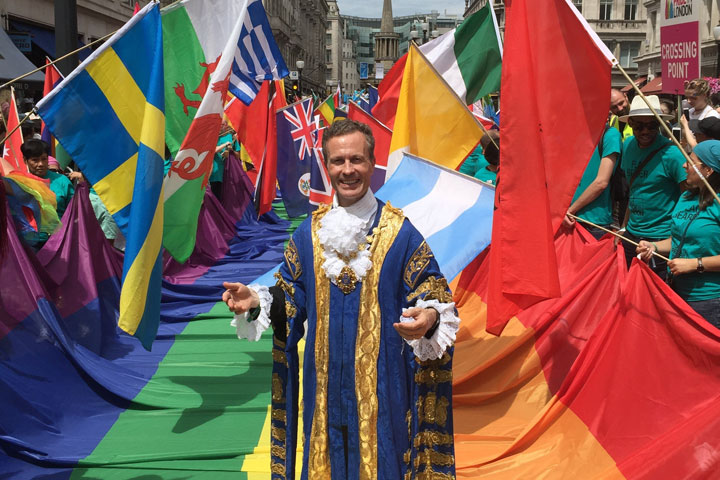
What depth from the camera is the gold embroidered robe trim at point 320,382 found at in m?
2.81

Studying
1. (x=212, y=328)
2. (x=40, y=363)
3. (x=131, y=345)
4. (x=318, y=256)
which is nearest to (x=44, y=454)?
(x=40, y=363)

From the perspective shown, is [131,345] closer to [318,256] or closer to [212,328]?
[212,328]

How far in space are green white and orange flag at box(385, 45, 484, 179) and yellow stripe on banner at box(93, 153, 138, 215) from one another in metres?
2.28

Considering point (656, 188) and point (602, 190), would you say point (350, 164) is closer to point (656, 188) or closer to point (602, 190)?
point (656, 188)

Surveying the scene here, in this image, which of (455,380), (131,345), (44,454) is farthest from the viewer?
(131,345)

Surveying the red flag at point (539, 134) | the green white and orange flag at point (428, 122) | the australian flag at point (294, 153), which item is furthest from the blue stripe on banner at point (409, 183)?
the australian flag at point (294, 153)

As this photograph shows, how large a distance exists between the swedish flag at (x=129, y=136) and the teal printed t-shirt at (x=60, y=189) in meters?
2.00

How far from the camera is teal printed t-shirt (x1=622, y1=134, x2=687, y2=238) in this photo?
4750 mm

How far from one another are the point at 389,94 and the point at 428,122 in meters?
1.92

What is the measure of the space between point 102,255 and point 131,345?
872 millimetres

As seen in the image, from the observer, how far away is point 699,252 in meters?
3.92

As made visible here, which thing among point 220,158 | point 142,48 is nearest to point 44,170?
point 142,48

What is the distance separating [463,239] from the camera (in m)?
5.30

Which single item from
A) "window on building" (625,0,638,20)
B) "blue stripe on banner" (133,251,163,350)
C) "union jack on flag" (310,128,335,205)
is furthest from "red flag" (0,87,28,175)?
"window on building" (625,0,638,20)
